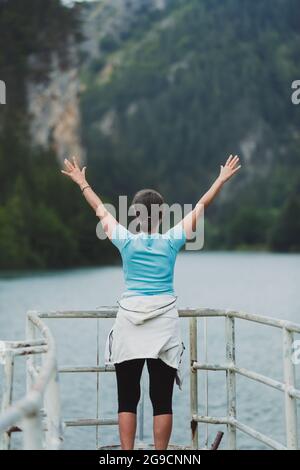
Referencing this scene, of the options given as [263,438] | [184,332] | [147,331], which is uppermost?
[147,331]

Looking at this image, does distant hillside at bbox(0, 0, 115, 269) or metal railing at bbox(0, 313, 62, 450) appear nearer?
metal railing at bbox(0, 313, 62, 450)

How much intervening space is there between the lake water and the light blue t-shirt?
2122 millimetres

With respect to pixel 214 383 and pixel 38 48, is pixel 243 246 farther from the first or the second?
pixel 214 383

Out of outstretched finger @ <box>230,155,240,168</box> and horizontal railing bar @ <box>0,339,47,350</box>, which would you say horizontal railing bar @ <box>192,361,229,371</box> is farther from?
horizontal railing bar @ <box>0,339,47,350</box>

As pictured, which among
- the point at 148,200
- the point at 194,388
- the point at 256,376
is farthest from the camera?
the point at 194,388

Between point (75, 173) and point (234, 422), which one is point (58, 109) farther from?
point (75, 173)

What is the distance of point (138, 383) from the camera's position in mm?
4812

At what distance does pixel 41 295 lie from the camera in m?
52.2

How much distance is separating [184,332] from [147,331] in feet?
84.5

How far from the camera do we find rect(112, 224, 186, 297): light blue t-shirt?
480 cm

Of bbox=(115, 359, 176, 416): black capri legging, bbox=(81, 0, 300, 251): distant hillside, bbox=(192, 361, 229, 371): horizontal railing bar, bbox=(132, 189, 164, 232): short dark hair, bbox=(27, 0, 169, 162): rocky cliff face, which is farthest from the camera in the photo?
bbox=(81, 0, 300, 251): distant hillside

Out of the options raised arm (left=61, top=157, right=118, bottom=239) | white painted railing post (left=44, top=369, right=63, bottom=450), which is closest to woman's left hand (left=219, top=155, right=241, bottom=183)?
raised arm (left=61, top=157, right=118, bottom=239)

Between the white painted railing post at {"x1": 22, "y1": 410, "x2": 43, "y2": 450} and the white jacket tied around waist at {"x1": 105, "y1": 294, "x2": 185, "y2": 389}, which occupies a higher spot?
the white jacket tied around waist at {"x1": 105, "y1": 294, "x2": 185, "y2": 389}

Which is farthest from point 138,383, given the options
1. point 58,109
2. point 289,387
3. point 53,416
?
point 58,109
